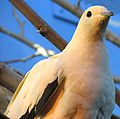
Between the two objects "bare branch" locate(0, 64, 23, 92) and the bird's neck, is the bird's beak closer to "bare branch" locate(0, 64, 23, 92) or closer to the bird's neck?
the bird's neck

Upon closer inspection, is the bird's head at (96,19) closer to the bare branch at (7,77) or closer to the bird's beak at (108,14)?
the bird's beak at (108,14)

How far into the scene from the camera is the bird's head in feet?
2.06

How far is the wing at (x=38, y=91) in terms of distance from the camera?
2.04ft

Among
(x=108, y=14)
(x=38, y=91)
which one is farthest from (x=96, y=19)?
(x=38, y=91)

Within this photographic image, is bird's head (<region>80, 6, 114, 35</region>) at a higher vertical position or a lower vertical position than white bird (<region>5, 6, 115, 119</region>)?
higher

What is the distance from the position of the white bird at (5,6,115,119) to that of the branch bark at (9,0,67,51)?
0.13ft

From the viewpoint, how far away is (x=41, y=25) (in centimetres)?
70

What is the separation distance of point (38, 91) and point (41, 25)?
122mm

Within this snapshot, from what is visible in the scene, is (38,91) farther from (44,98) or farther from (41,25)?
(41,25)

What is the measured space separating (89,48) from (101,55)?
2 centimetres

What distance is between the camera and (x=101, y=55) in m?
0.65

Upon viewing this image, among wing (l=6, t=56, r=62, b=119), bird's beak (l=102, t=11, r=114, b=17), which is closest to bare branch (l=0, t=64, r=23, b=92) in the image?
wing (l=6, t=56, r=62, b=119)

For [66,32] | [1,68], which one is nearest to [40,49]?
[66,32]

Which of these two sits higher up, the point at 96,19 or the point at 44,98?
the point at 96,19
